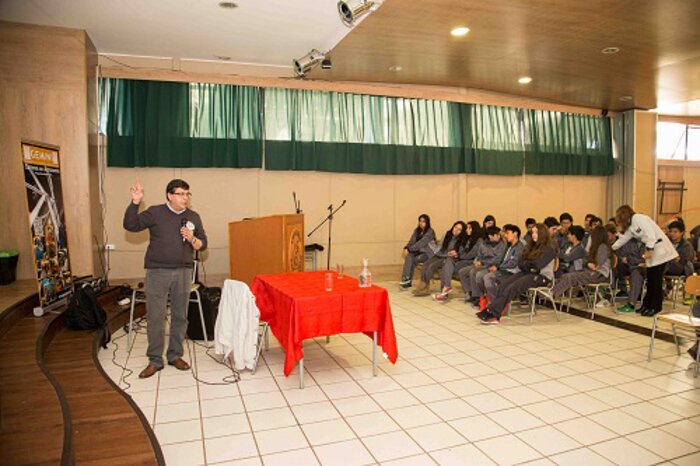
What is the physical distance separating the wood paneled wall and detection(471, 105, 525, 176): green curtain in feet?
20.8

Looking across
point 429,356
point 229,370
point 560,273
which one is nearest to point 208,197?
point 229,370

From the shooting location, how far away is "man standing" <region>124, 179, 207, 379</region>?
152 inches

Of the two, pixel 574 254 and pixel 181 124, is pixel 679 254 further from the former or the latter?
pixel 181 124

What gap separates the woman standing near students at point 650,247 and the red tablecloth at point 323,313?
144 inches

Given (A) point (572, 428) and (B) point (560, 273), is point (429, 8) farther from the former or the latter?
(A) point (572, 428)

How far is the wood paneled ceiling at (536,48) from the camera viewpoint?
511cm

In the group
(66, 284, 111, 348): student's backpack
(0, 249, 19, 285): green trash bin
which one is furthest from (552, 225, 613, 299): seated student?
(0, 249, 19, 285): green trash bin

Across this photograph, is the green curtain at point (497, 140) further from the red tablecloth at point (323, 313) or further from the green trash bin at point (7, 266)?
the green trash bin at point (7, 266)

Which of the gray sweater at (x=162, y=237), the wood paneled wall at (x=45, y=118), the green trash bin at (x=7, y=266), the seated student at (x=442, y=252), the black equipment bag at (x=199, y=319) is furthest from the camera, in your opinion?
the seated student at (x=442, y=252)

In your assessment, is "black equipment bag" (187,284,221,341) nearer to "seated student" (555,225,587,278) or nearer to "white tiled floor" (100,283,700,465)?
"white tiled floor" (100,283,700,465)

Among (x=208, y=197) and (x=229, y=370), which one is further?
(x=208, y=197)

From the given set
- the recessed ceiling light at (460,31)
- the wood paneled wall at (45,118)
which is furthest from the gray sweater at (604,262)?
the wood paneled wall at (45,118)

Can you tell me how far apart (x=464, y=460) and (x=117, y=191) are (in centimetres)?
622

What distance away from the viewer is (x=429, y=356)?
4.54 m
